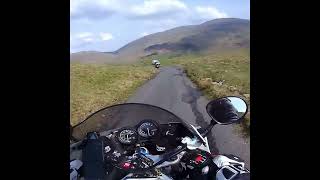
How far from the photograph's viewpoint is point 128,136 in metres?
2.07

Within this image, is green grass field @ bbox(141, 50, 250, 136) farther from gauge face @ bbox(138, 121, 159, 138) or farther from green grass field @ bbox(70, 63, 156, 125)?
green grass field @ bbox(70, 63, 156, 125)

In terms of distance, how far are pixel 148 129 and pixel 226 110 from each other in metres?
0.39

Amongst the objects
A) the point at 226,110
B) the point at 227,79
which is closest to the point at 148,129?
the point at 226,110

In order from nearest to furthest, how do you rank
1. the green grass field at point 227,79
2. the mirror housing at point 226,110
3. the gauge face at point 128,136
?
1. the gauge face at point 128,136
2. the mirror housing at point 226,110
3. the green grass field at point 227,79

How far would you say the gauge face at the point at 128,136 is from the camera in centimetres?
204

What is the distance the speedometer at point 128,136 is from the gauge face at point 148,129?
3 cm

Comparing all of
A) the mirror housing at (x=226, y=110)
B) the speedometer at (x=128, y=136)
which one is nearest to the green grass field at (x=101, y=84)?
the mirror housing at (x=226, y=110)

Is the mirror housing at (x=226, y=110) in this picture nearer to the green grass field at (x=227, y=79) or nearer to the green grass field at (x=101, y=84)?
the green grass field at (x=227, y=79)

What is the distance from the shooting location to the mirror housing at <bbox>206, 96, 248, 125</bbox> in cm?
223

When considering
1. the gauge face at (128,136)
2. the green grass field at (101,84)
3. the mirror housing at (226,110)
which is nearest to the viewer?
the gauge face at (128,136)
